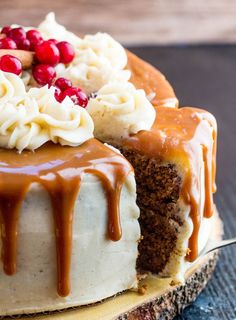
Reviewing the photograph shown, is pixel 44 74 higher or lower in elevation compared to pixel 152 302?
higher

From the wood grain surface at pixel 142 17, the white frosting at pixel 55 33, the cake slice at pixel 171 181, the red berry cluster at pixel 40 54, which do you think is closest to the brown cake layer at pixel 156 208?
the cake slice at pixel 171 181

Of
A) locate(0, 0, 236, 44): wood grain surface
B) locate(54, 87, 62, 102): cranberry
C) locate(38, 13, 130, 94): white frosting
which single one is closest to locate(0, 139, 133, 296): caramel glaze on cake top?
locate(54, 87, 62, 102): cranberry

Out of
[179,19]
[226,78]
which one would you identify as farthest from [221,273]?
[179,19]

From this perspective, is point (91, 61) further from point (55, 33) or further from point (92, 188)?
point (92, 188)

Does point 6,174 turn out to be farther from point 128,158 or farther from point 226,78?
point 226,78

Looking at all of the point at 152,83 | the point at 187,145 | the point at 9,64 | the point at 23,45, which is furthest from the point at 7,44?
the point at 187,145

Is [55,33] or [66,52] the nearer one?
[66,52]

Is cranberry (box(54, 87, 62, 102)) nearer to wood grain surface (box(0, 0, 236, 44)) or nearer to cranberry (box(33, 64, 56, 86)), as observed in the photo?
cranberry (box(33, 64, 56, 86))
